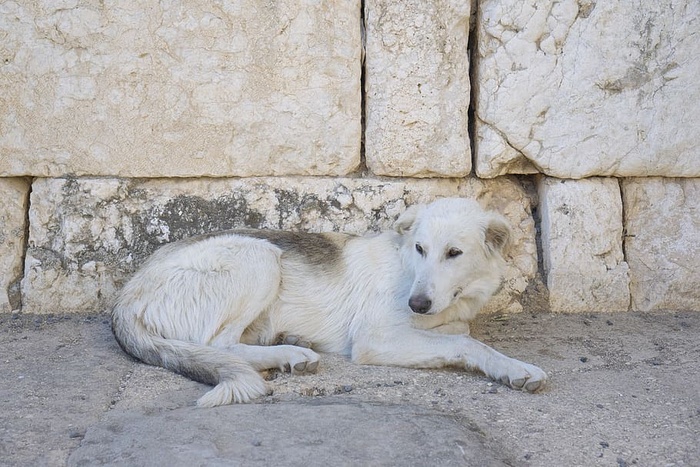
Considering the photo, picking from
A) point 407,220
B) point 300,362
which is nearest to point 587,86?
point 407,220

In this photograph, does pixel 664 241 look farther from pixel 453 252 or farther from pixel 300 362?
pixel 300 362

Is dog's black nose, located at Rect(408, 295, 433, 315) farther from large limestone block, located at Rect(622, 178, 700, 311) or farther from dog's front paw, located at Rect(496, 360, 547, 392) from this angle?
large limestone block, located at Rect(622, 178, 700, 311)

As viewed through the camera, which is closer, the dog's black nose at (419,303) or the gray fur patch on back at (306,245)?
the dog's black nose at (419,303)

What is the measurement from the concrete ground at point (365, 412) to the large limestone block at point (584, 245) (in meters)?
0.56

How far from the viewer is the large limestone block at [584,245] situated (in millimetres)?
5703

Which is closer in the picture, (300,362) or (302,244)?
(300,362)

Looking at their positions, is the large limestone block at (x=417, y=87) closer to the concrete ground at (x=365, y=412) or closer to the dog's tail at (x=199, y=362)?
the concrete ground at (x=365, y=412)

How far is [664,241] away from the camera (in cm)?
581

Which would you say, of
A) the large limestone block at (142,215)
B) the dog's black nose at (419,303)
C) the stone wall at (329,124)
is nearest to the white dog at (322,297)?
the dog's black nose at (419,303)

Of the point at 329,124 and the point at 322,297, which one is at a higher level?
the point at 329,124

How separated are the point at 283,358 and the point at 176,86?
7.05ft

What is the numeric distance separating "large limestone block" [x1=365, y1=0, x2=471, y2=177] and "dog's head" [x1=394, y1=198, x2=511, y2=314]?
62 centimetres

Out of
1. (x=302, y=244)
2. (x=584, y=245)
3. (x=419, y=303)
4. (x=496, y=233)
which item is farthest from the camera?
(x=584, y=245)

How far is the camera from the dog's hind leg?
4473mm
